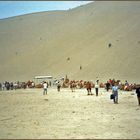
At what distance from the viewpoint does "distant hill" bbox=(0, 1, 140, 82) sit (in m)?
74.5

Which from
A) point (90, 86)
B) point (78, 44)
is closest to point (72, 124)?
point (90, 86)

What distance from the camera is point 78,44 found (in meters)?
93.1

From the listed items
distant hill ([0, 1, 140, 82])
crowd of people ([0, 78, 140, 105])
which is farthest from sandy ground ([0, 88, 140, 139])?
distant hill ([0, 1, 140, 82])

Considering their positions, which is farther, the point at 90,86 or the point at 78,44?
the point at 78,44

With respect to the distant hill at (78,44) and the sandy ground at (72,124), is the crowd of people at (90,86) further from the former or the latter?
the distant hill at (78,44)

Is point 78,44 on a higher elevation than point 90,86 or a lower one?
higher

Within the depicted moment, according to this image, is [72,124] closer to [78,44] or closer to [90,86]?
[90,86]

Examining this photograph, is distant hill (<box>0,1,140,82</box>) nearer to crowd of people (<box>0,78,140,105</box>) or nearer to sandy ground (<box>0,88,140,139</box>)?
crowd of people (<box>0,78,140,105</box>)

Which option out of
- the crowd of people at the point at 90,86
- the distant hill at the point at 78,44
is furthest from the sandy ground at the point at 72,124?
the distant hill at the point at 78,44

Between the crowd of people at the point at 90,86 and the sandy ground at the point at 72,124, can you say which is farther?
the crowd of people at the point at 90,86

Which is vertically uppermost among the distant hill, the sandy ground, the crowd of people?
the distant hill

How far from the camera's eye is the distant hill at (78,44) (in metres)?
74.5

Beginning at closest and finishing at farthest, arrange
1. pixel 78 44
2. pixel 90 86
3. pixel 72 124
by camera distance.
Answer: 1. pixel 72 124
2. pixel 90 86
3. pixel 78 44

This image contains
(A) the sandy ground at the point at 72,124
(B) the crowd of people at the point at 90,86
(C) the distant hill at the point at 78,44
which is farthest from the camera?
(C) the distant hill at the point at 78,44
